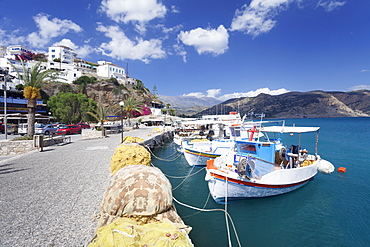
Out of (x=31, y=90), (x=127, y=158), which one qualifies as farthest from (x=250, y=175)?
(x=31, y=90)

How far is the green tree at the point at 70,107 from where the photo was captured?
40.2 m

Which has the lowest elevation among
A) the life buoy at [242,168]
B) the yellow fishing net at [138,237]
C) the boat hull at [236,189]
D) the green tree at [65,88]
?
the boat hull at [236,189]

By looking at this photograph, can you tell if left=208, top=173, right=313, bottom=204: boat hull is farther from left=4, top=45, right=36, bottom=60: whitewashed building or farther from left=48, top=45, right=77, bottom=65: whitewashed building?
left=4, top=45, right=36, bottom=60: whitewashed building

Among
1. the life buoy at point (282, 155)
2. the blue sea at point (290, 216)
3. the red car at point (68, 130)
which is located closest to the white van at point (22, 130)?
the red car at point (68, 130)

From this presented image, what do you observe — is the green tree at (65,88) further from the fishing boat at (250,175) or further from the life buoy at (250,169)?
the life buoy at (250,169)

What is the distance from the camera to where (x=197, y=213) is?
8367mm

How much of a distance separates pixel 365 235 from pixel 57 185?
460 inches

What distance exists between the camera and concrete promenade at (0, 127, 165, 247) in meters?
3.85

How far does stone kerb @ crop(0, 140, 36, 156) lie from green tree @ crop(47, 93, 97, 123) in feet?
93.2

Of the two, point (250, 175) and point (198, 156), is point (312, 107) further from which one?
point (250, 175)

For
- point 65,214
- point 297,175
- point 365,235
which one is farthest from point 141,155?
point 365,235

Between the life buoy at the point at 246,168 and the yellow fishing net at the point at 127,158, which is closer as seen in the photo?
the yellow fishing net at the point at 127,158

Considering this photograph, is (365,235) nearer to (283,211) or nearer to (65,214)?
(283,211)

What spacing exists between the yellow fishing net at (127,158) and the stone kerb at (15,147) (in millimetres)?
9765
